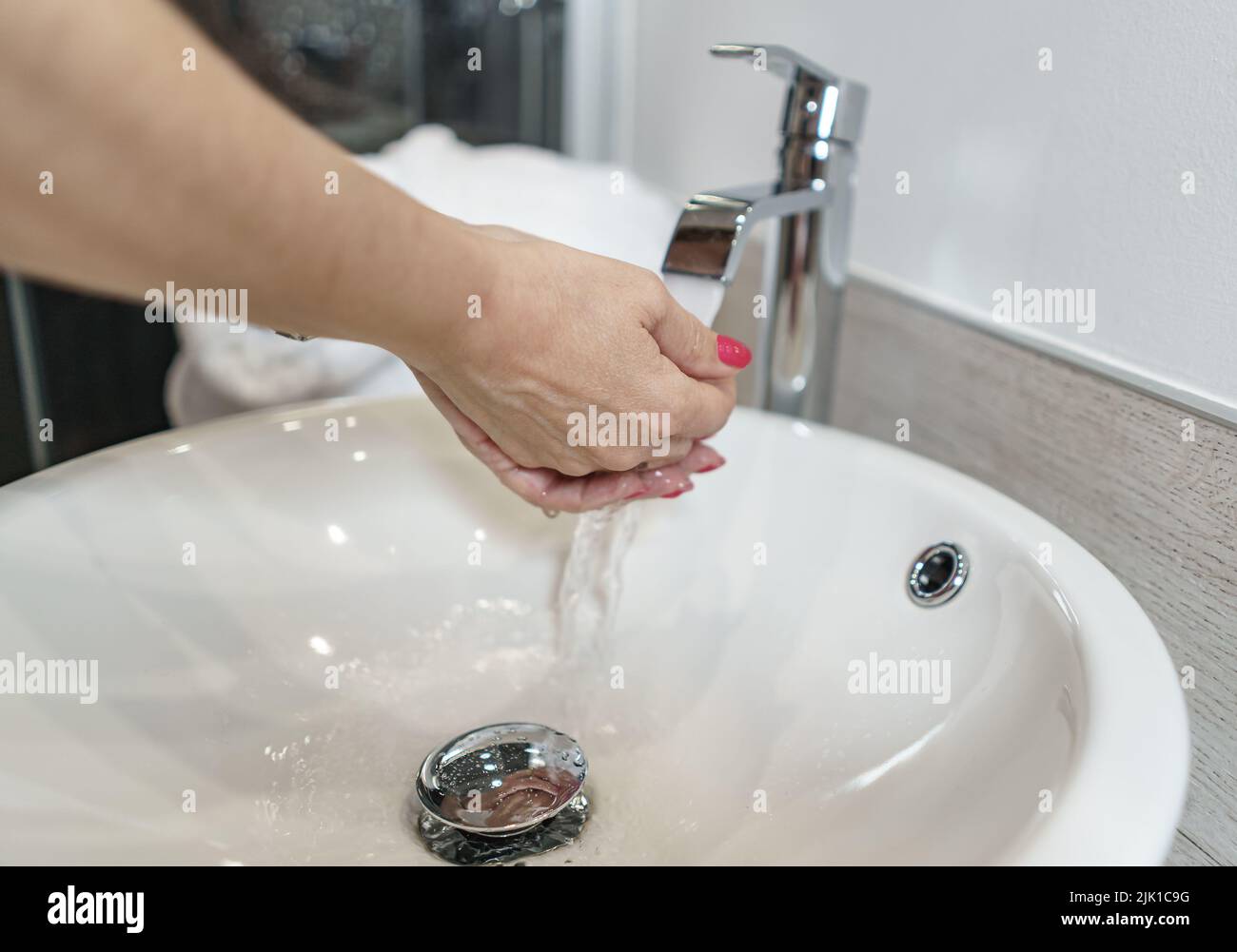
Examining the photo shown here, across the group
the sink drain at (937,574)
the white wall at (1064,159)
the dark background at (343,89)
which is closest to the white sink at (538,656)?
the sink drain at (937,574)

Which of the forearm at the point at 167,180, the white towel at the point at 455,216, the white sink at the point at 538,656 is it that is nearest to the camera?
the forearm at the point at 167,180

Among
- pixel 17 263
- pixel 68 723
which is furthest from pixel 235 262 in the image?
pixel 68 723

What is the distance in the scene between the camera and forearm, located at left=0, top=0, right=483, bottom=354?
241mm

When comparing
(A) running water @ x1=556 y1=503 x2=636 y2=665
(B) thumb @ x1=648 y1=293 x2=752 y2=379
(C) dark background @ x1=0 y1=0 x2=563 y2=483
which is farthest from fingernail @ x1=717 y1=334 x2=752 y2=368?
(C) dark background @ x1=0 y1=0 x2=563 y2=483

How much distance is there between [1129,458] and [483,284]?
30 centimetres

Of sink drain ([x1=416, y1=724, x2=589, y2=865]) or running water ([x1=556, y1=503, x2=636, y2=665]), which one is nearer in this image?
→ sink drain ([x1=416, y1=724, x2=589, y2=865])

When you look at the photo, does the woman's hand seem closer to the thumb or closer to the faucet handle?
the thumb

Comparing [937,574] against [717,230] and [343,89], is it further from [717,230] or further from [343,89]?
[343,89]

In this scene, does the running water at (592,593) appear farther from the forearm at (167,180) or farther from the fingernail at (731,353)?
the forearm at (167,180)

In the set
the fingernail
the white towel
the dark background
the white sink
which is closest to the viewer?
the white sink

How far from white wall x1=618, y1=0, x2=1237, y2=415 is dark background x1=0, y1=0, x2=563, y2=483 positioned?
0.43m

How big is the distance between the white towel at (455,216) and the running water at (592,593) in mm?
271

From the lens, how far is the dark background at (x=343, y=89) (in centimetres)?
104

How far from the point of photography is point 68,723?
16.0 inches
